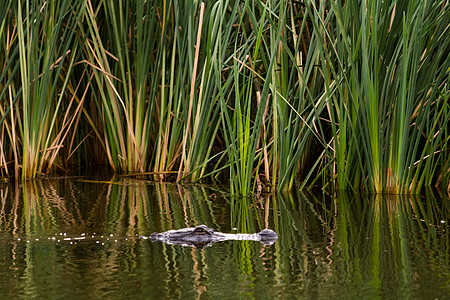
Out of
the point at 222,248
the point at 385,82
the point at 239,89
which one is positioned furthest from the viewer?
the point at 239,89

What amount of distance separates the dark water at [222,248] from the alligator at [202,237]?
0.22 feet

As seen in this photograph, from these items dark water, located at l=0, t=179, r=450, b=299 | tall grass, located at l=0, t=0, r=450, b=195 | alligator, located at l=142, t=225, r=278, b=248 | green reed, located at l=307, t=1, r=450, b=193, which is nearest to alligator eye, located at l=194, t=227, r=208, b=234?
alligator, located at l=142, t=225, r=278, b=248

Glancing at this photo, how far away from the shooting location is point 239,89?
17.6ft

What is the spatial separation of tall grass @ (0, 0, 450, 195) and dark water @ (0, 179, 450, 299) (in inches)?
14.3

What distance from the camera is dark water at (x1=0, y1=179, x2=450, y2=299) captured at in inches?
91.0

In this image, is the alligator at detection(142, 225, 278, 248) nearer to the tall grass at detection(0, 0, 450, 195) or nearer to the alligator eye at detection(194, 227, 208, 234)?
the alligator eye at detection(194, 227, 208, 234)

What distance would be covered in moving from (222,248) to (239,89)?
2.55 metres

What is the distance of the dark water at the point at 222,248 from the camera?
7.59 feet

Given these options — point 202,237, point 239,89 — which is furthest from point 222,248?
point 239,89

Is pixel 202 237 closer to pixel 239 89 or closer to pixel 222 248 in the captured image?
pixel 222 248

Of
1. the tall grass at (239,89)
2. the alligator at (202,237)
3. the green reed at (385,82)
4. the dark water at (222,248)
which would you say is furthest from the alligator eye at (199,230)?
the green reed at (385,82)

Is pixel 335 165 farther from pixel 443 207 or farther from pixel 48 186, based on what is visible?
pixel 48 186

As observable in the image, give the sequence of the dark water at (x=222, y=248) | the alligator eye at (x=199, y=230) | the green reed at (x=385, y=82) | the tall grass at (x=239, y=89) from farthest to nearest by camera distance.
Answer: the tall grass at (x=239, y=89) < the green reed at (x=385, y=82) < the alligator eye at (x=199, y=230) < the dark water at (x=222, y=248)

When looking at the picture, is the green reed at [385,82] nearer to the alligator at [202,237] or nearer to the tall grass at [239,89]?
the tall grass at [239,89]
